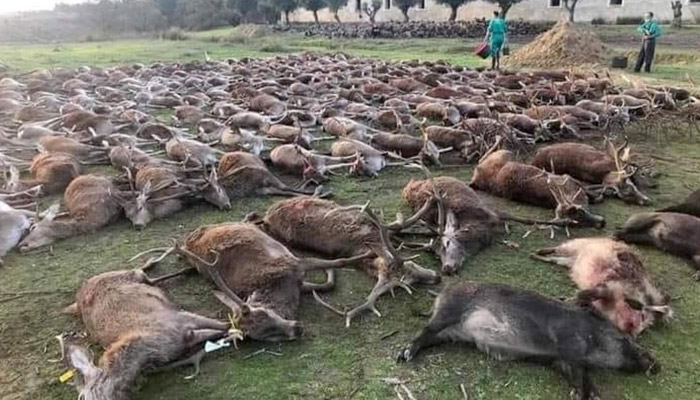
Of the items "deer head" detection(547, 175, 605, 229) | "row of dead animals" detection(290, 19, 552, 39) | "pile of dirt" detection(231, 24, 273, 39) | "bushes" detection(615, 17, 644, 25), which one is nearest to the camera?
"deer head" detection(547, 175, 605, 229)

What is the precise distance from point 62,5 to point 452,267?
55526 mm

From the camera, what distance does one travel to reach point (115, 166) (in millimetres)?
7547

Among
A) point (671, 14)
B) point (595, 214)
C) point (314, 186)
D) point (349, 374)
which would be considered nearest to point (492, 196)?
point (595, 214)

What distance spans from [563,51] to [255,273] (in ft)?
53.5

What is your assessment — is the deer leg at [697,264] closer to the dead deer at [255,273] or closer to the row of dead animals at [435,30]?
the dead deer at [255,273]

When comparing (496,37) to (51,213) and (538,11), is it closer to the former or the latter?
(51,213)

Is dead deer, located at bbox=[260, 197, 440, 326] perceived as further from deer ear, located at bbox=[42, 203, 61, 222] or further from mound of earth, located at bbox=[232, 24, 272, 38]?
mound of earth, located at bbox=[232, 24, 272, 38]

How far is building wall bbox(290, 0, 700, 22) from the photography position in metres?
33.2

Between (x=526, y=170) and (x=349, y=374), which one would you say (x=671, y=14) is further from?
(x=349, y=374)

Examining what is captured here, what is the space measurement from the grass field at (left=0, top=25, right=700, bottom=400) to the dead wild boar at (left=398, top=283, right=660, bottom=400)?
68 millimetres

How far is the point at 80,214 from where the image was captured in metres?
5.67

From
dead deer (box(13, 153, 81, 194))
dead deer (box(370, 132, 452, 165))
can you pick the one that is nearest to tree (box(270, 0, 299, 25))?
dead deer (box(370, 132, 452, 165))

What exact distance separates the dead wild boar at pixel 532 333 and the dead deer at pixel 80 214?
3.38 m

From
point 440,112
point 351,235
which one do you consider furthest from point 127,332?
point 440,112
